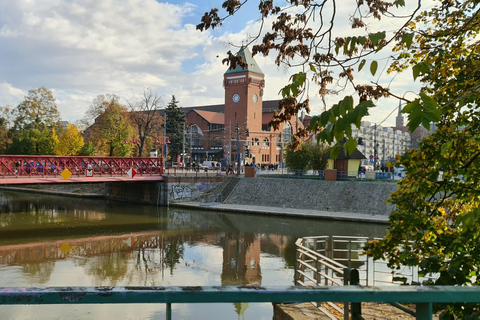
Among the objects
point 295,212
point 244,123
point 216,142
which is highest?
point 244,123

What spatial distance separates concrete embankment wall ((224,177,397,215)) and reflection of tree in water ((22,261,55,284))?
20.8 metres

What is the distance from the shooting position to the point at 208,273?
16656 mm

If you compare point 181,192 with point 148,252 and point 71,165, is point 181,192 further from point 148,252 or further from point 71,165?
point 148,252

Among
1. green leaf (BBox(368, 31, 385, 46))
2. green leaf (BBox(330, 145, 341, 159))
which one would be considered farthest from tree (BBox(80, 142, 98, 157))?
green leaf (BBox(368, 31, 385, 46))

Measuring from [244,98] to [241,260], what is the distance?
64.0m

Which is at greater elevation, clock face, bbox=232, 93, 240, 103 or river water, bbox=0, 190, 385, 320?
clock face, bbox=232, 93, 240, 103

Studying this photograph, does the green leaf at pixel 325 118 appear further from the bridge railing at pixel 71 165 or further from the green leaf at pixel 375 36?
the bridge railing at pixel 71 165

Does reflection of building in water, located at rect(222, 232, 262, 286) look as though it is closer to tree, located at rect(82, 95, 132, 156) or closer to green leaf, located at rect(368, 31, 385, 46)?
green leaf, located at rect(368, 31, 385, 46)

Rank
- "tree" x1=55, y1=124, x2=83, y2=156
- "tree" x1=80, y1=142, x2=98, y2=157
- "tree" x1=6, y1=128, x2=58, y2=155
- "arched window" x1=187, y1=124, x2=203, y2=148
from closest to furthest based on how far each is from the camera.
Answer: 1. "tree" x1=80, y1=142, x2=98, y2=157
2. "tree" x1=55, y1=124, x2=83, y2=156
3. "tree" x1=6, y1=128, x2=58, y2=155
4. "arched window" x1=187, y1=124, x2=203, y2=148

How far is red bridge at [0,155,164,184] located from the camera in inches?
1187

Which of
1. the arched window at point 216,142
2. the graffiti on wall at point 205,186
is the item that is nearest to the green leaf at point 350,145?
the graffiti on wall at point 205,186

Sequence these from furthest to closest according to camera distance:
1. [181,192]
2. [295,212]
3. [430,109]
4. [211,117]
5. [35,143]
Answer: [211,117] → [35,143] → [181,192] → [295,212] → [430,109]

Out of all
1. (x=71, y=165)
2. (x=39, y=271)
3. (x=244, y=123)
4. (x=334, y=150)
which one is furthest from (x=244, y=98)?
(x=334, y=150)

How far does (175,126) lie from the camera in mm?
69062
